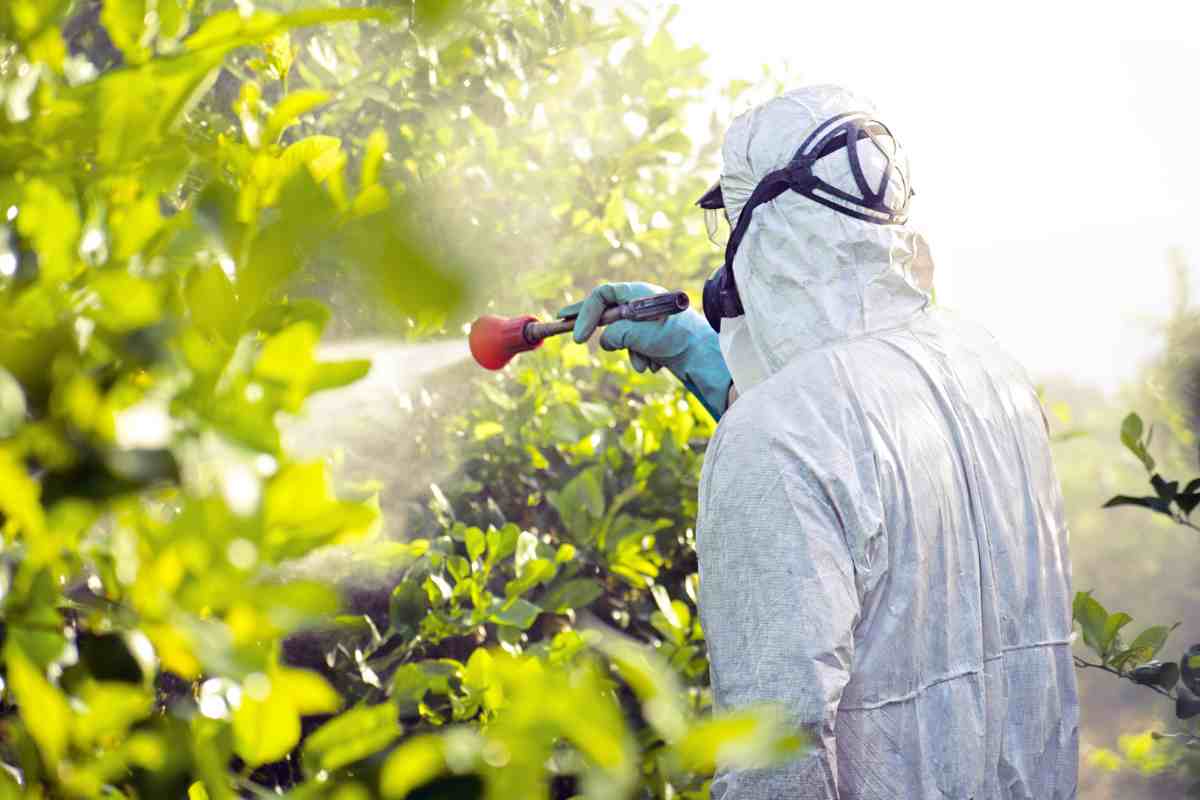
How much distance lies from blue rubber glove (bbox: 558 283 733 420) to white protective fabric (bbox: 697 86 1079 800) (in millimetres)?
383

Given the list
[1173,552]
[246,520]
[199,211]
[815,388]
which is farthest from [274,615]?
[1173,552]

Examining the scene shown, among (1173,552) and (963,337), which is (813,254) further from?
(1173,552)

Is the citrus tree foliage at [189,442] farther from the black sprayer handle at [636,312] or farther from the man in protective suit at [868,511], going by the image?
the black sprayer handle at [636,312]

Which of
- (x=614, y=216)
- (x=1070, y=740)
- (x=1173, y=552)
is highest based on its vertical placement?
(x=614, y=216)

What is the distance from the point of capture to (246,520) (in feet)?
1.54

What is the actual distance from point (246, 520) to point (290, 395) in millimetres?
81

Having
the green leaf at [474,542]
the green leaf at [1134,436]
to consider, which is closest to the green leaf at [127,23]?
the green leaf at [474,542]

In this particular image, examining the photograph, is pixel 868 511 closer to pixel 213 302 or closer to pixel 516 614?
pixel 516 614

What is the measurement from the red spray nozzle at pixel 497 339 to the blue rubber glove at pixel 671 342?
12 centimetres

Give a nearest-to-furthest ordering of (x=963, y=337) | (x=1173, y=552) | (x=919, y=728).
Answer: (x=919, y=728)
(x=963, y=337)
(x=1173, y=552)

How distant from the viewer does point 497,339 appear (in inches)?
88.1

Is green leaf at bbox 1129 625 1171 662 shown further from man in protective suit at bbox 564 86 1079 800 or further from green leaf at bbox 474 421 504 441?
green leaf at bbox 474 421 504 441

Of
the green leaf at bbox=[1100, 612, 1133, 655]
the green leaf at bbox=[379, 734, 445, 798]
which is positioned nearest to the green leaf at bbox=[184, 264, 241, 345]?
the green leaf at bbox=[379, 734, 445, 798]

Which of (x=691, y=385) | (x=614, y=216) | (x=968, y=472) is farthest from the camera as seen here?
(x=614, y=216)
